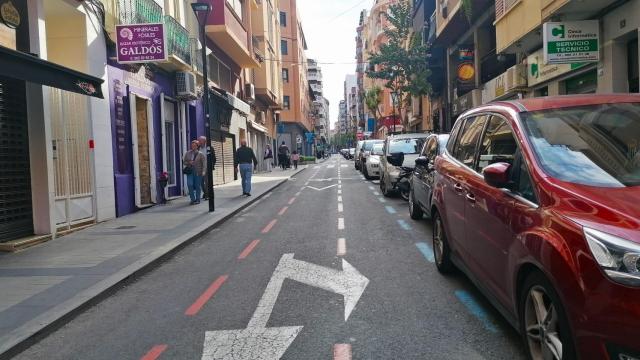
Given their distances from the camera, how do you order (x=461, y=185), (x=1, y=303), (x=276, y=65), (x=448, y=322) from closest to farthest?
(x=448, y=322) < (x=461, y=185) < (x=1, y=303) < (x=276, y=65)

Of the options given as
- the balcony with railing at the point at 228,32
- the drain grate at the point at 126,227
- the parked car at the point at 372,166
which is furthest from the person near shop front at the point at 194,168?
the parked car at the point at 372,166

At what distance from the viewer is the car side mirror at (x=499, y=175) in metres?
3.76

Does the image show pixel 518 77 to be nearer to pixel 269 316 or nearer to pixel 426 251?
pixel 426 251

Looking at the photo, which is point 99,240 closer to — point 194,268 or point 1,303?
point 194,268

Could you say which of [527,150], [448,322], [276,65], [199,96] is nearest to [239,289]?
[448,322]

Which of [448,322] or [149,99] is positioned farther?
[149,99]

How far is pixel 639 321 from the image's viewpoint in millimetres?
2463

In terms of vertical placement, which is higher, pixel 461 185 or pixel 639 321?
pixel 461 185

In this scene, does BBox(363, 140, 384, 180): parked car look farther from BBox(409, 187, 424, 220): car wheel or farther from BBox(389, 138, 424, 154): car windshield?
BBox(409, 187, 424, 220): car wheel

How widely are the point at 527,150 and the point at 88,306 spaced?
15.1 ft

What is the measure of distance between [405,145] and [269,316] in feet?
40.7

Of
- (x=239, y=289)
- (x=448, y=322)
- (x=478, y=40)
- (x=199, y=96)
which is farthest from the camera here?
(x=478, y=40)

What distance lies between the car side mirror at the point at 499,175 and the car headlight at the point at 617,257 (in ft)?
3.59

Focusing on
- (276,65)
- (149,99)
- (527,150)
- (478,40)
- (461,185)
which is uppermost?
(276,65)
